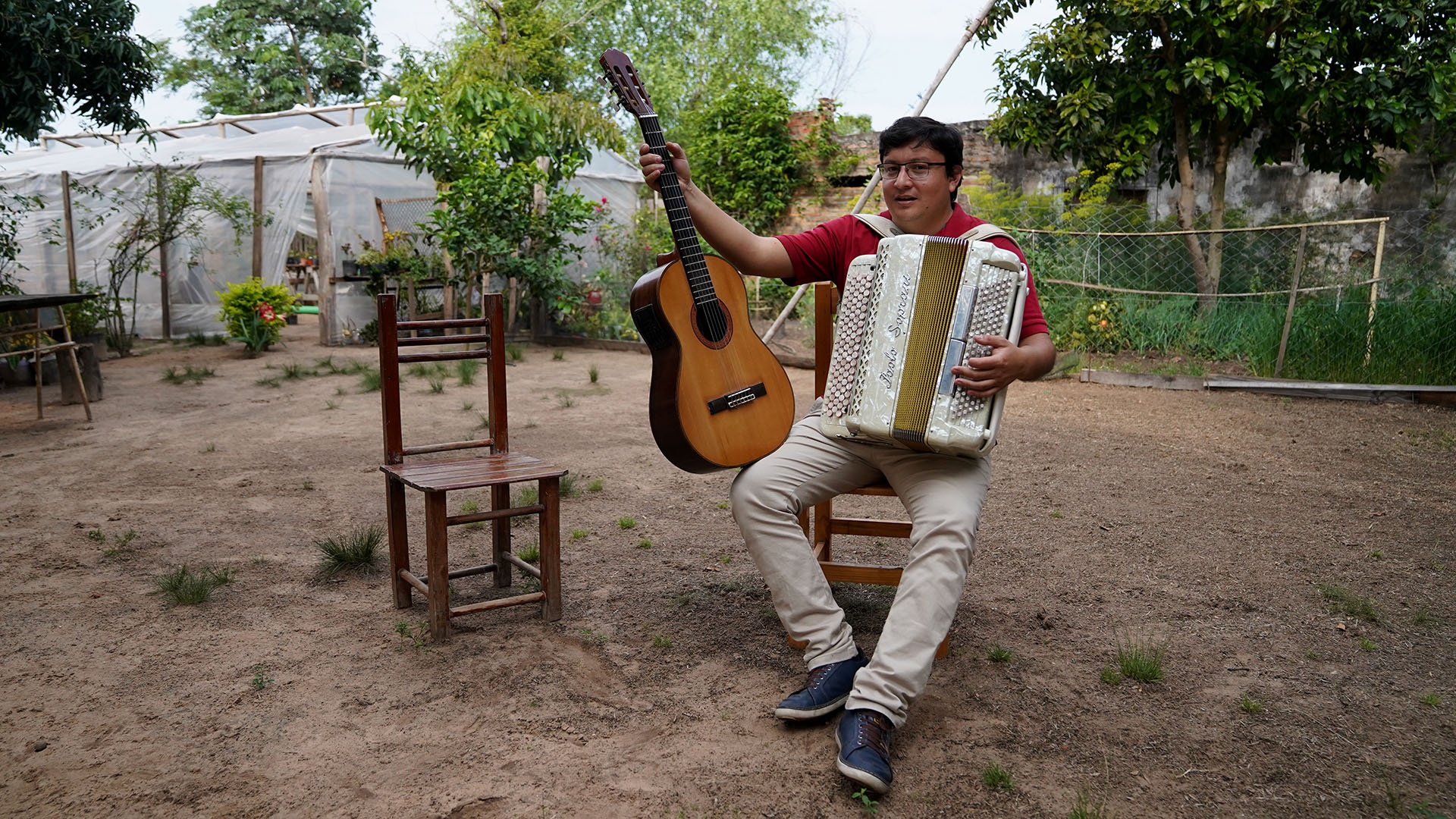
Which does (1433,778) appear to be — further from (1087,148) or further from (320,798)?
(1087,148)

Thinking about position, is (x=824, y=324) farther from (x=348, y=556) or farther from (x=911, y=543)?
(x=348, y=556)

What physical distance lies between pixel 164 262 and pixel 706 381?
38.1 ft

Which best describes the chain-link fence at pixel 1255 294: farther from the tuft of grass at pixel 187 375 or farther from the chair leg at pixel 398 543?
the tuft of grass at pixel 187 375

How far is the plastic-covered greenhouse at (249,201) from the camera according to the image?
40.7 ft

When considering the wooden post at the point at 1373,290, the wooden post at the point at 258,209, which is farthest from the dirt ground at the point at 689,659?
the wooden post at the point at 258,209

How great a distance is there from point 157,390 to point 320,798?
7.34 meters

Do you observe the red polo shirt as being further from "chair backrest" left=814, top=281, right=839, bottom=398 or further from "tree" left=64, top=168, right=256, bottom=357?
"tree" left=64, top=168, right=256, bottom=357

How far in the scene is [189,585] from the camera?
361 cm

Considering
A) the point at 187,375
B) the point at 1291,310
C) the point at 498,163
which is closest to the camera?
the point at 1291,310

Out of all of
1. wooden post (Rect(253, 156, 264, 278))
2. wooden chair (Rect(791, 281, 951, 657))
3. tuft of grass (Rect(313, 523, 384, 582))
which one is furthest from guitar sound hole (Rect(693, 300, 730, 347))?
wooden post (Rect(253, 156, 264, 278))

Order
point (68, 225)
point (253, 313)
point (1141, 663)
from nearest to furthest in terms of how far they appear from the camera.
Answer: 1. point (1141, 663)
2. point (253, 313)
3. point (68, 225)

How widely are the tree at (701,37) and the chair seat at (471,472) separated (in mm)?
26607

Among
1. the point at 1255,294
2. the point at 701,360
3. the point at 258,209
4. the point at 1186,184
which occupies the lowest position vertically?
the point at 701,360

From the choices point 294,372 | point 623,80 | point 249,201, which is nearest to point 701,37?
point 249,201
